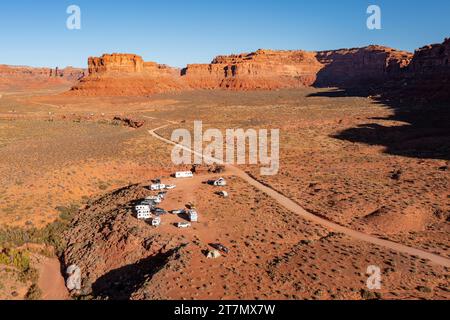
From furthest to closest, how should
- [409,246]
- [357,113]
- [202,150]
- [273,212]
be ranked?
[357,113] → [202,150] → [273,212] → [409,246]

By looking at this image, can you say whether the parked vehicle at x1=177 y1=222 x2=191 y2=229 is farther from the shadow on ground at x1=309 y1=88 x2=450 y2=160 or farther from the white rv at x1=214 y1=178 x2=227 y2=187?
the shadow on ground at x1=309 y1=88 x2=450 y2=160

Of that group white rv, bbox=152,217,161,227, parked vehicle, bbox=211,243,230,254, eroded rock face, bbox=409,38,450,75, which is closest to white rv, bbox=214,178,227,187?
white rv, bbox=152,217,161,227

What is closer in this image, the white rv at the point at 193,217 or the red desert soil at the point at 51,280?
the red desert soil at the point at 51,280

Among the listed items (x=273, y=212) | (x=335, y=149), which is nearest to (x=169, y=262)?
(x=273, y=212)

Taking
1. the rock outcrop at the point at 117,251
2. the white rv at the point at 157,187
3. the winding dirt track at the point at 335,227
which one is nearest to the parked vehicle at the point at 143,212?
the rock outcrop at the point at 117,251

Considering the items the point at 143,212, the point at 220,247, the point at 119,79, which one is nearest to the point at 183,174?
the point at 143,212

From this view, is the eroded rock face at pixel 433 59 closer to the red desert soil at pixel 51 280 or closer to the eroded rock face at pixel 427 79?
the eroded rock face at pixel 427 79
